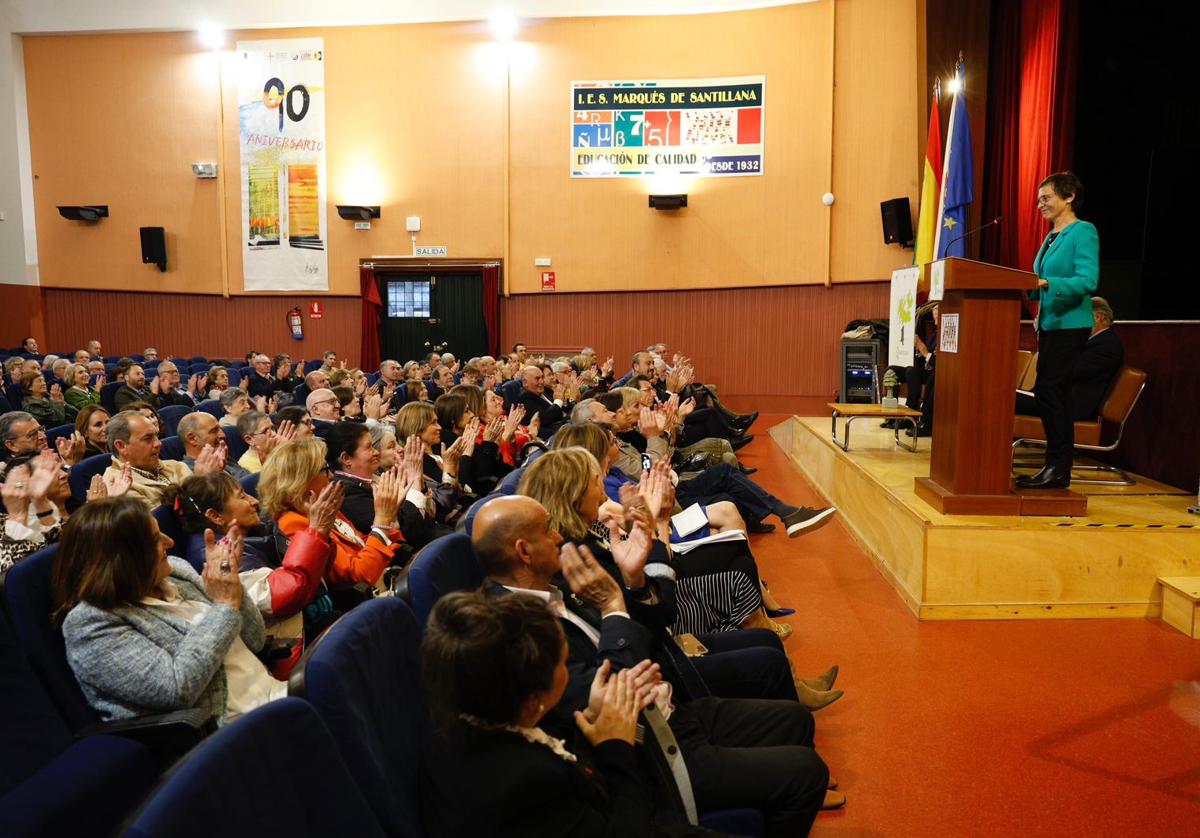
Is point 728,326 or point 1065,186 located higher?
point 1065,186

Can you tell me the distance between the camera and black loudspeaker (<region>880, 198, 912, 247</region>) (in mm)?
10375

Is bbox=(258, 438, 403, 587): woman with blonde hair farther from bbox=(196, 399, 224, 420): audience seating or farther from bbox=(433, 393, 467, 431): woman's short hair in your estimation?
bbox=(196, 399, 224, 420): audience seating

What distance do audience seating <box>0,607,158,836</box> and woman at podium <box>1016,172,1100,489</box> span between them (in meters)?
3.70

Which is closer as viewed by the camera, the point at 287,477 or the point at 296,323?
the point at 287,477

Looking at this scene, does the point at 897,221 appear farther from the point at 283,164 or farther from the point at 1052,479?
the point at 283,164

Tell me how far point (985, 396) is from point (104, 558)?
3.39 m

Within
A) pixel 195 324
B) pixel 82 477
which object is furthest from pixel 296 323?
pixel 82 477

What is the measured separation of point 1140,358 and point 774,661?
4.10 meters

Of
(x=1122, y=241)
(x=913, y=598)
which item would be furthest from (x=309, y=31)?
(x=913, y=598)

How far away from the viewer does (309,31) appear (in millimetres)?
11945

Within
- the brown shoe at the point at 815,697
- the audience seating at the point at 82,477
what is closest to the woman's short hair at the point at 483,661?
the brown shoe at the point at 815,697

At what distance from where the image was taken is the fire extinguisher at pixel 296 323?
41.0 feet

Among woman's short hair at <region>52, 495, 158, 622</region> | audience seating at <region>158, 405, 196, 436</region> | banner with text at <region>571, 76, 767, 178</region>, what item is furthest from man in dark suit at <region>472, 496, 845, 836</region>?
banner with text at <region>571, 76, 767, 178</region>

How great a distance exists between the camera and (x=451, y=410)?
455 cm
